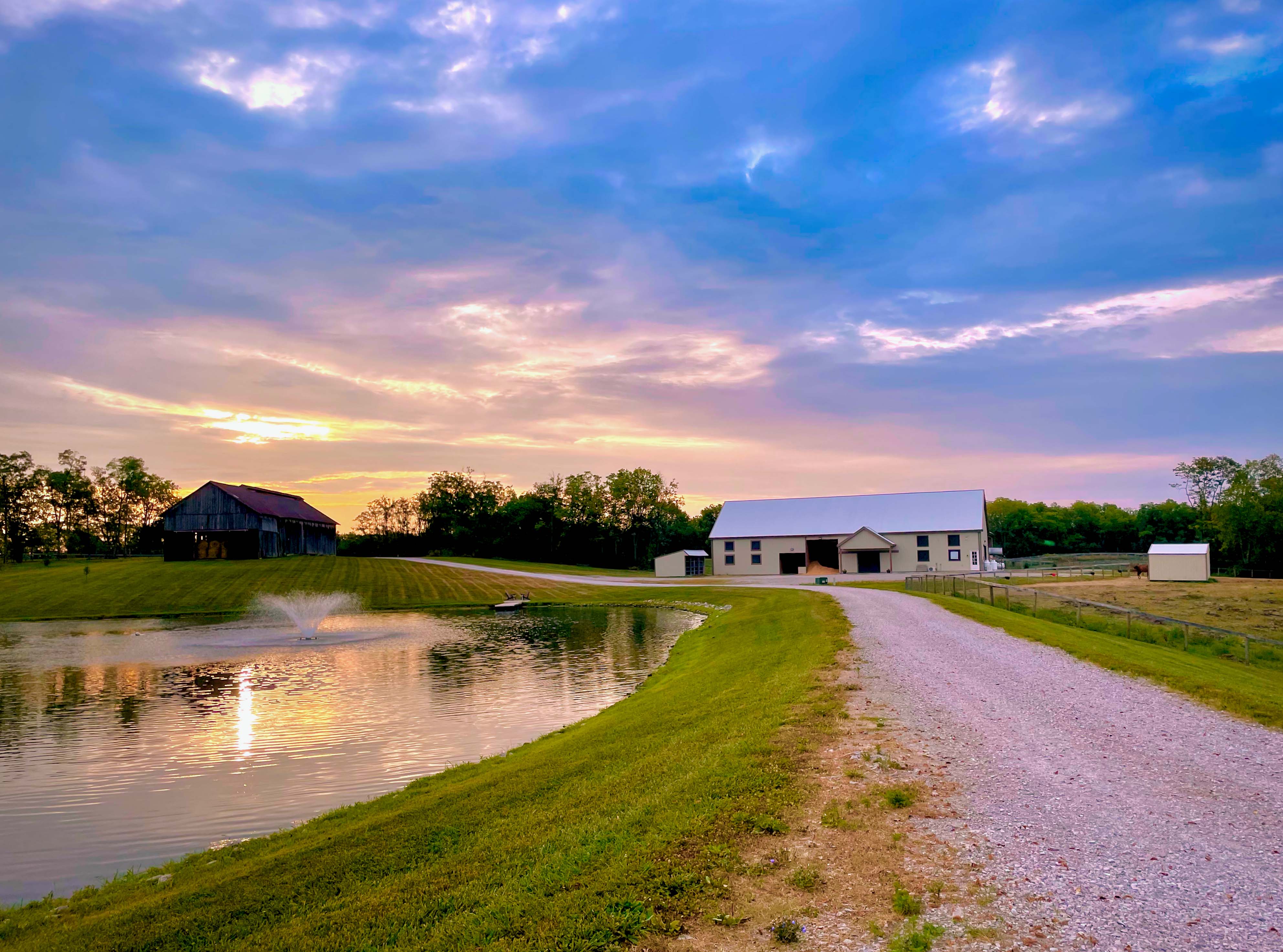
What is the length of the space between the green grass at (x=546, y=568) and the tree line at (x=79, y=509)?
47255mm

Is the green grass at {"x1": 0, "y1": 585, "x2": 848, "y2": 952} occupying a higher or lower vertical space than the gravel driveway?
lower

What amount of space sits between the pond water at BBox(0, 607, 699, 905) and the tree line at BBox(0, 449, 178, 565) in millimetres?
72765

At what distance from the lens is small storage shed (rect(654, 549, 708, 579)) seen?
8781 centimetres

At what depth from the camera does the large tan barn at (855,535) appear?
74.2m

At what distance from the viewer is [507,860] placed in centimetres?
815

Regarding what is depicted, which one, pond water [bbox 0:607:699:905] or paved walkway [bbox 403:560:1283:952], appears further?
pond water [bbox 0:607:699:905]

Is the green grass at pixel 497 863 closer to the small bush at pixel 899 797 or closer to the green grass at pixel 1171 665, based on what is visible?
the small bush at pixel 899 797

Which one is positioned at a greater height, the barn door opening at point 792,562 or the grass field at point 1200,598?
the barn door opening at point 792,562

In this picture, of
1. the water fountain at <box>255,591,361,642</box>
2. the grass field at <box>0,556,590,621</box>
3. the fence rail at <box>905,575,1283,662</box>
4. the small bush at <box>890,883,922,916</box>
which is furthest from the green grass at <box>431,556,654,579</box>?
the small bush at <box>890,883,922,916</box>

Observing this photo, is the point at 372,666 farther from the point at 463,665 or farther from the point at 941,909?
the point at 941,909

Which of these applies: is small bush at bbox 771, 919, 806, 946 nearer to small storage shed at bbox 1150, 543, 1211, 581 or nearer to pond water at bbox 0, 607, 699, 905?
pond water at bbox 0, 607, 699, 905

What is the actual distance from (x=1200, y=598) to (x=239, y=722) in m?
54.6

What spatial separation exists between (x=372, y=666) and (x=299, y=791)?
14569 mm

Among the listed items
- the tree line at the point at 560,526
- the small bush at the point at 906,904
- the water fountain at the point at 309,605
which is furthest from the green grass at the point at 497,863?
the tree line at the point at 560,526
